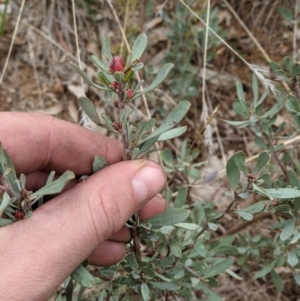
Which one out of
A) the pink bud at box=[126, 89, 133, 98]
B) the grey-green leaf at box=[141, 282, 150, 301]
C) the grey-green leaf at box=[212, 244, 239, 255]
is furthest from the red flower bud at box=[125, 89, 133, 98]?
the grey-green leaf at box=[212, 244, 239, 255]

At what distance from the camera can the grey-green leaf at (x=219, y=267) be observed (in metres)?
1.56

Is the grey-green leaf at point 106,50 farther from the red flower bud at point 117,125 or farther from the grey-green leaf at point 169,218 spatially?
the grey-green leaf at point 169,218

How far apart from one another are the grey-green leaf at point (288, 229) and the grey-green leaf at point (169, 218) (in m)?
0.32

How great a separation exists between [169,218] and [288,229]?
1.22ft

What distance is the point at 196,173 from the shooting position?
1.98 m

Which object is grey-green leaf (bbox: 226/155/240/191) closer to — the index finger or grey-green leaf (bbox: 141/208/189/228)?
grey-green leaf (bbox: 141/208/189/228)

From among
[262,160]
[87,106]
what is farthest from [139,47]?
[262,160]

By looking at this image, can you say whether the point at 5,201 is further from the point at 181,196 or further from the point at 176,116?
the point at 181,196

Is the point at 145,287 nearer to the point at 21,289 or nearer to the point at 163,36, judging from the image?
the point at 21,289

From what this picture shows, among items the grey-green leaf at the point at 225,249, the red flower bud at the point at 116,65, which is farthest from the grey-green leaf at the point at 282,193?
the red flower bud at the point at 116,65

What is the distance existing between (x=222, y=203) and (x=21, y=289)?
1.48 metres

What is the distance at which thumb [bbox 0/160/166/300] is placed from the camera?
1174mm

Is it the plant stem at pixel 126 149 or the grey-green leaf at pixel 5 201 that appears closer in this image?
the grey-green leaf at pixel 5 201

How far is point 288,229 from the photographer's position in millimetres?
1459
